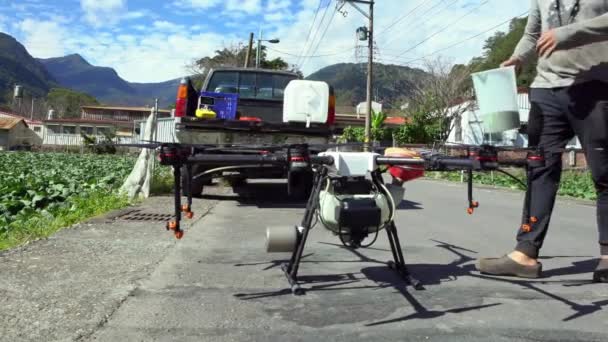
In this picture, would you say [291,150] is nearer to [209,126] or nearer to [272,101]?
[209,126]

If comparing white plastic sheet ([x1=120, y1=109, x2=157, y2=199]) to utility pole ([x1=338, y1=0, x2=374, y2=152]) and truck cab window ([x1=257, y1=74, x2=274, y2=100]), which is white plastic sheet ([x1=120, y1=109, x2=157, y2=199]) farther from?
utility pole ([x1=338, y1=0, x2=374, y2=152])

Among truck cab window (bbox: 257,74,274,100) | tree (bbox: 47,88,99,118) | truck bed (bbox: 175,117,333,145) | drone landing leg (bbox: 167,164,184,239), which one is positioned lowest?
drone landing leg (bbox: 167,164,184,239)

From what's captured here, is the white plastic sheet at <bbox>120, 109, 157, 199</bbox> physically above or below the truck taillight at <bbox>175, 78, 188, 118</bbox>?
below

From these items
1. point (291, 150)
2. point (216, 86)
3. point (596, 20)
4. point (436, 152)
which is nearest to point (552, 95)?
point (596, 20)

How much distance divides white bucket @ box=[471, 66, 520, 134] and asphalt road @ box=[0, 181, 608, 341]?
110cm

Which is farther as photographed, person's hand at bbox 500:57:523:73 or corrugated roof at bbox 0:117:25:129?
corrugated roof at bbox 0:117:25:129

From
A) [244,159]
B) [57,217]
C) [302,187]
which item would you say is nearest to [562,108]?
[244,159]

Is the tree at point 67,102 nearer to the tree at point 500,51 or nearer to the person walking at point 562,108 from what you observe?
the tree at point 500,51

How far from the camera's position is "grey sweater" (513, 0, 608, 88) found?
3.39 meters

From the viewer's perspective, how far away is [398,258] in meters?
3.94

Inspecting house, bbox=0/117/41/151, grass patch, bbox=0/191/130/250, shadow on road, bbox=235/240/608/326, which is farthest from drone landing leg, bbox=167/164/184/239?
house, bbox=0/117/41/151

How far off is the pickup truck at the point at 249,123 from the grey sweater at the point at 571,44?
117 inches

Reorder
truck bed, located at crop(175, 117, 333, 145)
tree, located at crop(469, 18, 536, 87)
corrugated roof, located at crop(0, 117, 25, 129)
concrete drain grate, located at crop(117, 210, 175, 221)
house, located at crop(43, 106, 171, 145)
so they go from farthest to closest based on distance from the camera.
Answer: house, located at crop(43, 106, 171, 145) < corrugated roof, located at crop(0, 117, 25, 129) < tree, located at crop(469, 18, 536, 87) < truck bed, located at crop(175, 117, 333, 145) < concrete drain grate, located at crop(117, 210, 175, 221)

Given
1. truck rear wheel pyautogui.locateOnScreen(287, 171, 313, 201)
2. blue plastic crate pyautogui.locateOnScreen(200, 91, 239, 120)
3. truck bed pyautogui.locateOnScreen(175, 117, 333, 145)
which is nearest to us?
truck bed pyautogui.locateOnScreen(175, 117, 333, 145)
